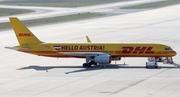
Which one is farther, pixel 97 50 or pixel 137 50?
pixel 97 50

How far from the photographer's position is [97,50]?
72062 mm

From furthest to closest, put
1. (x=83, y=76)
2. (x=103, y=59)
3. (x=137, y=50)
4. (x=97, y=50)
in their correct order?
(x=97, y=50)
(x=137, y=50)
(x=103, y=59)
(x=83, y=76)

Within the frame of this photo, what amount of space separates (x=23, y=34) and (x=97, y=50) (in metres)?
11.3

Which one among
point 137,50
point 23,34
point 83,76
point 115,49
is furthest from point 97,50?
point 23,34

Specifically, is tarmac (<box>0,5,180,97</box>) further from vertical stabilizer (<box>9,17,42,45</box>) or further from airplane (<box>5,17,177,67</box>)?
vertical stabilizer (<box>9,17,42,45</box>)

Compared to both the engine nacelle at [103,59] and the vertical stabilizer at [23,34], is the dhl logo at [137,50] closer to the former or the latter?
the engine nacelle at [103,59]

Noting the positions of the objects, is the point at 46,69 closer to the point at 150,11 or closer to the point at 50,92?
the point at 50,92

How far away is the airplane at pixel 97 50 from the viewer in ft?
232

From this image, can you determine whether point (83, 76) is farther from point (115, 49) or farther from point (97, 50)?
point (115, 49)

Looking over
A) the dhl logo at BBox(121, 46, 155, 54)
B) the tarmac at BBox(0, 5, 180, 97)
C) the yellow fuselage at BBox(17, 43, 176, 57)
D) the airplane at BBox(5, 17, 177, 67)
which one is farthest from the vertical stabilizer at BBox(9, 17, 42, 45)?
the dhl logo at BBox(121, 46, 155, 54)

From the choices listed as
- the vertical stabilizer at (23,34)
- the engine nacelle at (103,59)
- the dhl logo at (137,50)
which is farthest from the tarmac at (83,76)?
the vertical stabilizer at (23,34)

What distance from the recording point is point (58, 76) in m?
64.2

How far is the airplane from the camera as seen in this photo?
70812mm

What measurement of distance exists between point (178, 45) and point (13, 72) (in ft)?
121
